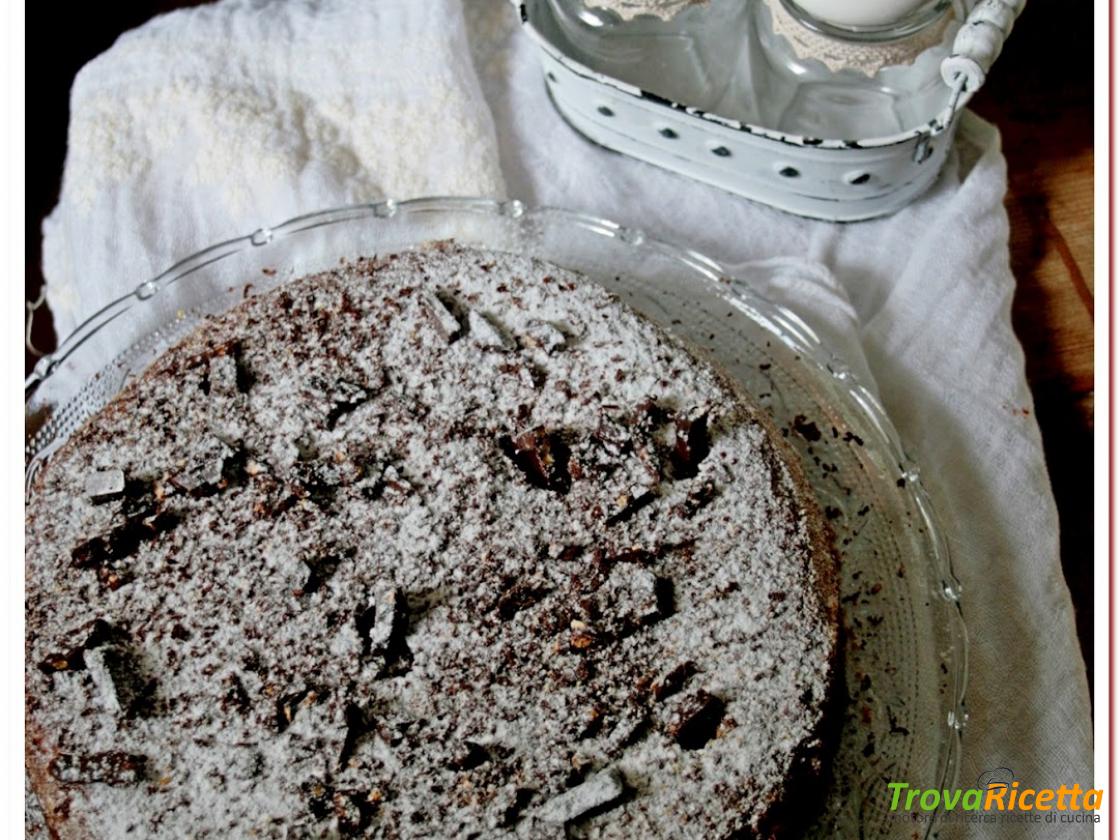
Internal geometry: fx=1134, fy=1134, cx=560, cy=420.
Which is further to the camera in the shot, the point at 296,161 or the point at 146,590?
the point at 296,161

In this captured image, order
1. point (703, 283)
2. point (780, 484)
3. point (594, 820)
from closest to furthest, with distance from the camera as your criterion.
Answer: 1. point (594, 820)
2. point (780, 484)
3. point (703, 283)

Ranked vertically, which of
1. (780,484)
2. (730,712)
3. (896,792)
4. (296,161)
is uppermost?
(296,161)

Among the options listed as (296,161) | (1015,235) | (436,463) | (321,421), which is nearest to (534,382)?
(436,463)

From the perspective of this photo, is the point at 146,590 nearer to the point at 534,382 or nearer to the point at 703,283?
the point at 534,382

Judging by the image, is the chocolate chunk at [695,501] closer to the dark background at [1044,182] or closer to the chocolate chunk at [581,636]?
the chocolate chunk at [581,636]

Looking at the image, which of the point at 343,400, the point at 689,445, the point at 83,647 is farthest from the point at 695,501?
the point at 83,647

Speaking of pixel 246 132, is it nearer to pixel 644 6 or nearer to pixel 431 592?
pixel 644 6

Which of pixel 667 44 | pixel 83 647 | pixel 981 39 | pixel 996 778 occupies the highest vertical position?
pixel 981 39

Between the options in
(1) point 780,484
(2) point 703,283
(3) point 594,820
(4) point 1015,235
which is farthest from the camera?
(4) point 1015,235
